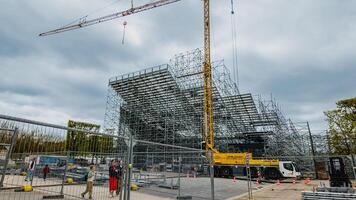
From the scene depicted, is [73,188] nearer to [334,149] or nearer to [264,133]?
[334,149]

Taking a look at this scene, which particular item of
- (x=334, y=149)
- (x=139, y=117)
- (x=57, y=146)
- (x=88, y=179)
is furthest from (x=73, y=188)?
(x=139, y=117)

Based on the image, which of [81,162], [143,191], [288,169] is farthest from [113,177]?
[288,169]

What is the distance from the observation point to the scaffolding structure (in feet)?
110

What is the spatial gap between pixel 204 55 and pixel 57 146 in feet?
99.8

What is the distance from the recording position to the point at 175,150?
25.6 feet

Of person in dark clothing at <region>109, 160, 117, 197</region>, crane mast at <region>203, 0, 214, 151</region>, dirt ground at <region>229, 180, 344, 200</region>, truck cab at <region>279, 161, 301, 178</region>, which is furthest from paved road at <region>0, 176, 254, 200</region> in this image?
crane mast at <region>203, 0, 214, 151</region>

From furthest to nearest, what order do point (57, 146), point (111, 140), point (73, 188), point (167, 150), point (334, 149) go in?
point (334, 149) < point (167, 150) < point (73, 188) < point (111, 140) < point (57, 146)

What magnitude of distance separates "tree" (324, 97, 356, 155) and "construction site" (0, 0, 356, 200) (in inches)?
59.4

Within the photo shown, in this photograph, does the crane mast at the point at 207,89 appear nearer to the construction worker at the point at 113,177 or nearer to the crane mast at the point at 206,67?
the crane mast at the point at 206,67

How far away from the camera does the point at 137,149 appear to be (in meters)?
6.50

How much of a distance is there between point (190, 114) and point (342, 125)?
17752 millimetres

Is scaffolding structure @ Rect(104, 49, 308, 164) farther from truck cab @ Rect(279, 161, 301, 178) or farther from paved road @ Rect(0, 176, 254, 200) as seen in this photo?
paved road @ Rect(0, 176, 254, 200)

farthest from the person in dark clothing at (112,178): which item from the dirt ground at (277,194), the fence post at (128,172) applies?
the dirt ground at (277,194)

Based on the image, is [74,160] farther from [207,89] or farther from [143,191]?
[207,89]
